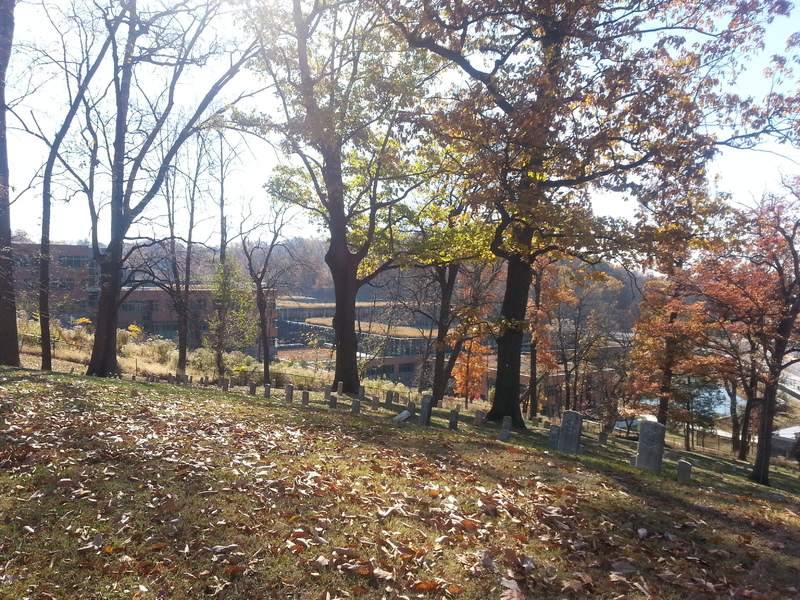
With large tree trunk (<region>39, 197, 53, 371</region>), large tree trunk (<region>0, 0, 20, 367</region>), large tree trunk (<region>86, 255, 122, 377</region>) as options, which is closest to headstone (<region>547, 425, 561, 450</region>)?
large tree trunk (<region>86, 255, 122, 377</region>)

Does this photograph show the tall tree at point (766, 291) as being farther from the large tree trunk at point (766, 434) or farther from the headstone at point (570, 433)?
the headstone at point (570, 433)

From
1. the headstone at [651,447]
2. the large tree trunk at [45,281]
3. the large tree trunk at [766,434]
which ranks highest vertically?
the large tree trunk at [45,281]

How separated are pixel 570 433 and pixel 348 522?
19.3 ft

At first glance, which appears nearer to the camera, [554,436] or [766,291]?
[554,436]

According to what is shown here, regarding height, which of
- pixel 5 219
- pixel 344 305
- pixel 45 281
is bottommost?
pixel 344 305

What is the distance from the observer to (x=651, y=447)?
334 inches

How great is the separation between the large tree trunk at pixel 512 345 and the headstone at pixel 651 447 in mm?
5708

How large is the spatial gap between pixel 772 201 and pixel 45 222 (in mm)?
23204

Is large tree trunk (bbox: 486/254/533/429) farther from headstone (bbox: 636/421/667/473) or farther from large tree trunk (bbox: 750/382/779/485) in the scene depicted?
large tree trunk (bbox: 750/382/779/485)

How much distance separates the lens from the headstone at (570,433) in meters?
9.40

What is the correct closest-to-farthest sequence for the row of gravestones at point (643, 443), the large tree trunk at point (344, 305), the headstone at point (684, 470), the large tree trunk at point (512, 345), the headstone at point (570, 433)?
the headstone at point (684, 470)
the row of gravestones at point (643, 443)
the headstone at point (570, 433)
the large tree trunk at point (512, 345)
the large tree trunk at point (344, 305)

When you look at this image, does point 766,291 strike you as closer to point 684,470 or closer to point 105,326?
point 684,470

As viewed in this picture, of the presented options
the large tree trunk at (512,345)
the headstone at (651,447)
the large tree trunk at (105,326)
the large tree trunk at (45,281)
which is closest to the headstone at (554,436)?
the headstone at (651,447)

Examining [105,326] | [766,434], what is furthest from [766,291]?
[105,326]
